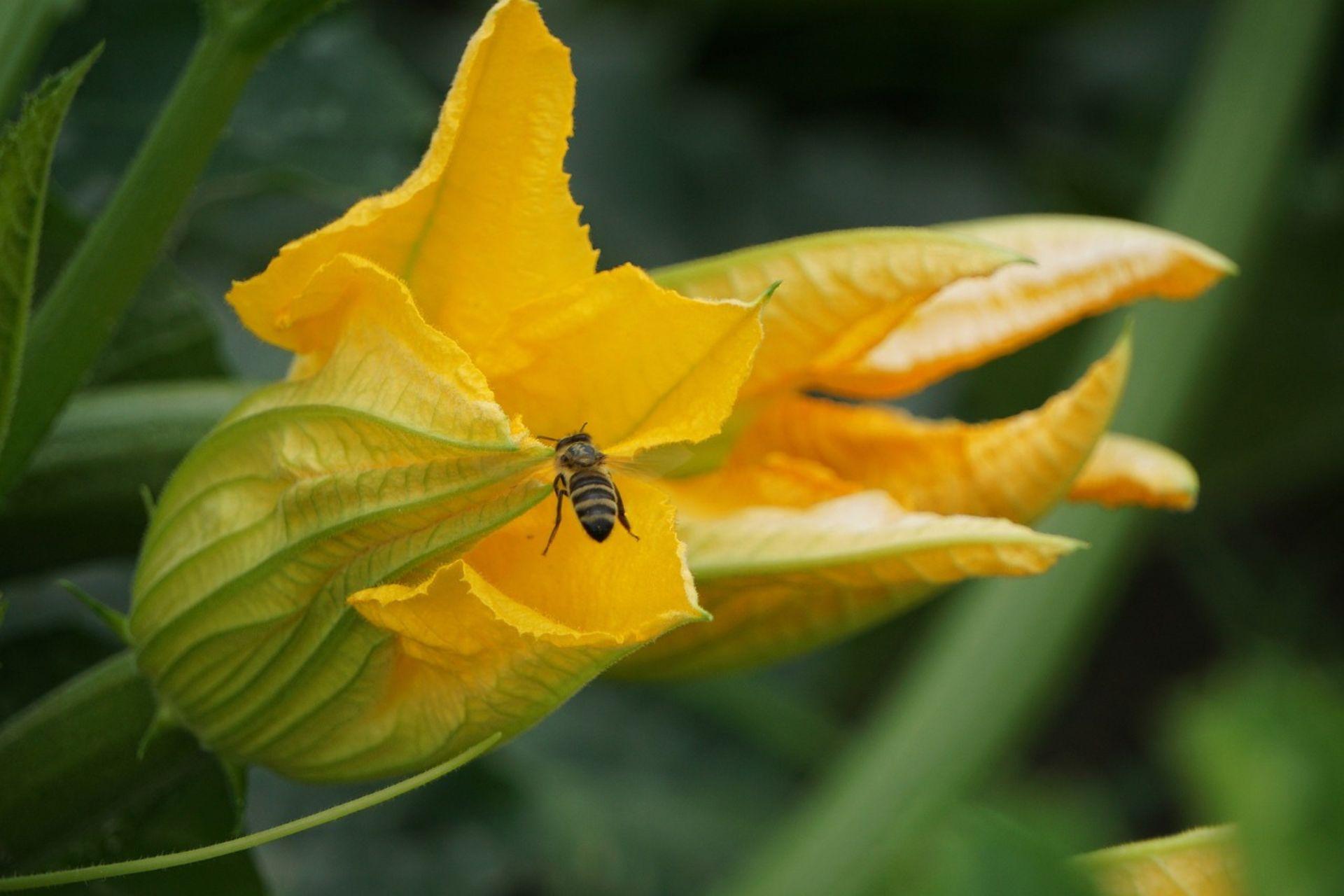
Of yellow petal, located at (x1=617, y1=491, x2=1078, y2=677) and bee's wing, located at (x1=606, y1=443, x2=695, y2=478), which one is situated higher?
bee's wing, located at (x1=606, y1=443, x2=695, y2=478)

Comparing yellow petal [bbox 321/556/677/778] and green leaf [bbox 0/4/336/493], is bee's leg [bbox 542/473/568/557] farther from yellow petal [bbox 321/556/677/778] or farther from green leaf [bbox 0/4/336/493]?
green leaf [bbox 0/4/336/493]

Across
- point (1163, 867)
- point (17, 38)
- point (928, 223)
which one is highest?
point (928, 223)

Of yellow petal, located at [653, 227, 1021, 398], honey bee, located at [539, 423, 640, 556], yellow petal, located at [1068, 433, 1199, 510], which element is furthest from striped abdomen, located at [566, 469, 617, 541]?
yellow petal, located at [1068, 433, 1199, 510]

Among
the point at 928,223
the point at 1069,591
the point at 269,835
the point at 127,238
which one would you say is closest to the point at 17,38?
the point at 127,238

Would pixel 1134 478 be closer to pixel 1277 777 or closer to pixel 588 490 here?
pixel 588 490

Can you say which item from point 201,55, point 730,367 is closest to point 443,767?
point 730,367

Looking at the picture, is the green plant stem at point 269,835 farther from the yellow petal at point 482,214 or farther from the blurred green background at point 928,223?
the blurred green background at point 928,223

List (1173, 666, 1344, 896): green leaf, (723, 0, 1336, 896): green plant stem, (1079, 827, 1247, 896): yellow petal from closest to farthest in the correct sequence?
(1173, 666, 1344, 896): green leaf
(1079, 827, 1247, 896): yellow petal
(723, 0, 1336, 896): green plant stem

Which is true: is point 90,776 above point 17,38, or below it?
below
